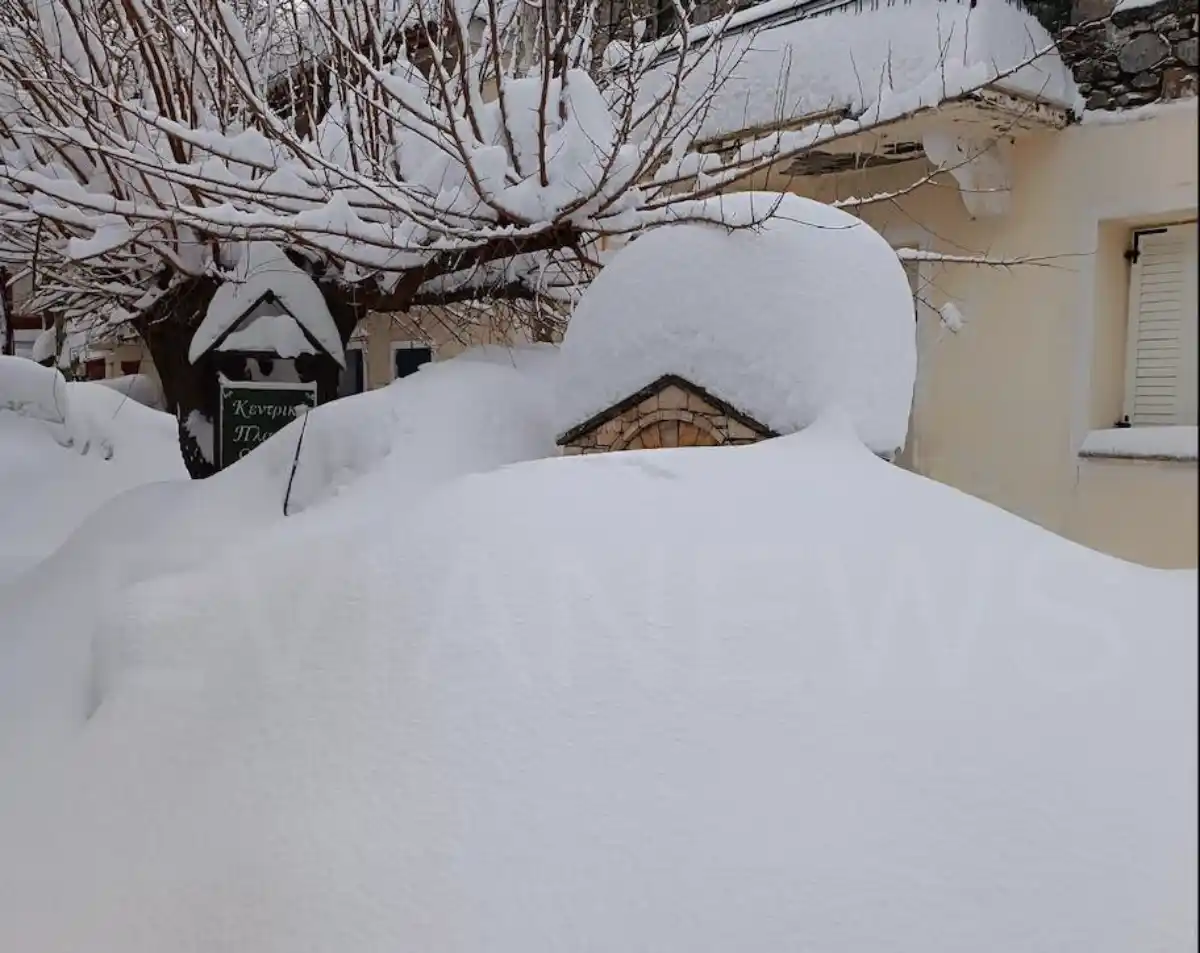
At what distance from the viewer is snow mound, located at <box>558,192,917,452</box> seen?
304 centimetres

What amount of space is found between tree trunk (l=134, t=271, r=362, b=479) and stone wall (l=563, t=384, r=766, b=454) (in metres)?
1.56

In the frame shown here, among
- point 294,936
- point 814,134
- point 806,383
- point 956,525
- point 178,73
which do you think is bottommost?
point 294,936

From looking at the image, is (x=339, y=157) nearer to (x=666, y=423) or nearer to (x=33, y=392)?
(x=666, y=423)

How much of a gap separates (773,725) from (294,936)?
800 mm

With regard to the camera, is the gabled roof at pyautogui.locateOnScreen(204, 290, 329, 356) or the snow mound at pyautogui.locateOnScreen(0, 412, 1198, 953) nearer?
the snow mound at pyautogui.locateOnScreen(0, 412, 1198, 953)

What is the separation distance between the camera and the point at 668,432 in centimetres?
341

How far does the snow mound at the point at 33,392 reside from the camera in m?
7.32

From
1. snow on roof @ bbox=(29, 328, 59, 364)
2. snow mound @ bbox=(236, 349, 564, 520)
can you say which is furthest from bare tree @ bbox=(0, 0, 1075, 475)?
snow on roof @ bbox=(29, 328, 59, 364)

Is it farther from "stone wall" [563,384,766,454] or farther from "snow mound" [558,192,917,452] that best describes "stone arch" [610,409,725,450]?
"snow mound" [558,192,917,452]

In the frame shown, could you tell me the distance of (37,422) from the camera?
766 cm

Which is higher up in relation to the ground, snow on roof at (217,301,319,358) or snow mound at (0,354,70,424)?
snow on roof at (217,301,319,358)

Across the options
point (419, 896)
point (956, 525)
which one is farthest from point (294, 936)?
point (956, 525)

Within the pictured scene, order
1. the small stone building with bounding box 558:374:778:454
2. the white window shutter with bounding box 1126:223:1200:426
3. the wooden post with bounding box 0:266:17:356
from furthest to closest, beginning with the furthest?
the wooden post with bounding box 0:266:17:356 → the small stone building with bounding box 558:374:778:454 → the white window shutter with bounding box 1126:223:1200:426

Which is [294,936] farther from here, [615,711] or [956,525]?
[956,525]
